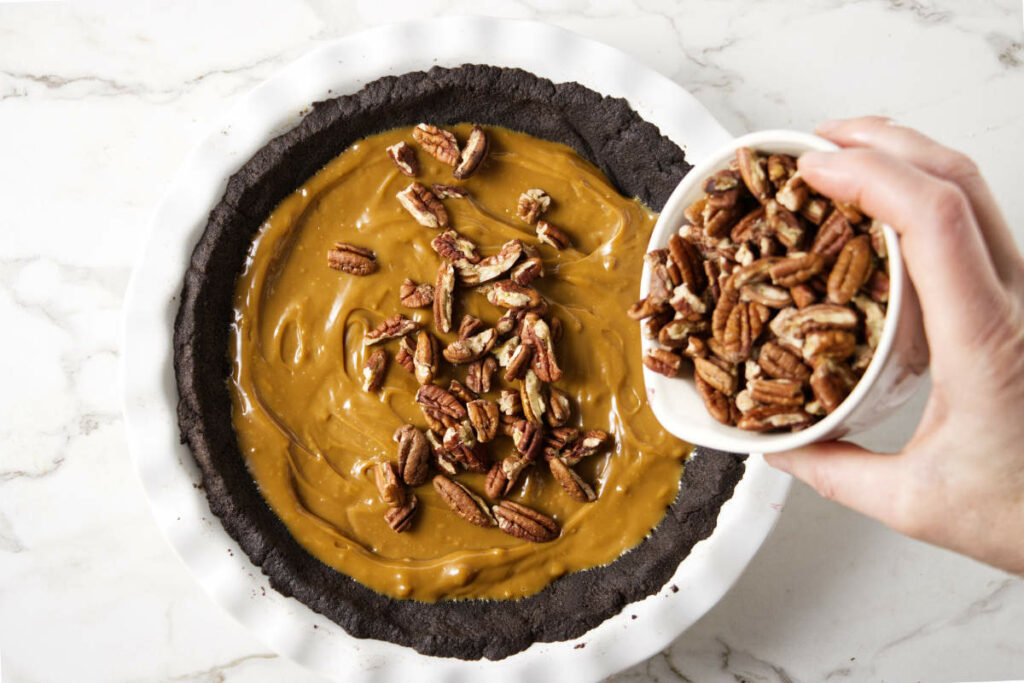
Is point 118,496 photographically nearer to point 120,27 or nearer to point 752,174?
point 120,27

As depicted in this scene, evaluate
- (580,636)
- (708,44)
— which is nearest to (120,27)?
(708,44)

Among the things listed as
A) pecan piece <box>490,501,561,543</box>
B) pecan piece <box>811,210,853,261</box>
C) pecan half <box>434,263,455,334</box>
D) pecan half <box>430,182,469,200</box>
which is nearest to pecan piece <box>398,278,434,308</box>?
pecan half <box>434,263,455,334</box>

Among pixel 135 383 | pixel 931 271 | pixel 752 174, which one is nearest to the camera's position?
pixel 931 271

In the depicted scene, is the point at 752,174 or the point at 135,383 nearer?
the point at 752,174

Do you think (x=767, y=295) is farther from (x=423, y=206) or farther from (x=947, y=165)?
(x=423, y=206)

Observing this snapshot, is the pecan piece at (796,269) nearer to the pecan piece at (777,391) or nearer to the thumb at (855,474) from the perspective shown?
the pecan piece at (777,391)

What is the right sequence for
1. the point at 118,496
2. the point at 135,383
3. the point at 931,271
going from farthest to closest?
the point at 118,496, the point at 135,383, the point at 931,271
